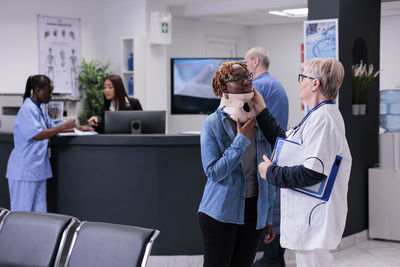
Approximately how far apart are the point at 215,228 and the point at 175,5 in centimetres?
684

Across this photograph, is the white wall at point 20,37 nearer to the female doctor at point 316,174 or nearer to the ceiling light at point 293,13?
the ceiling light at point 293,13

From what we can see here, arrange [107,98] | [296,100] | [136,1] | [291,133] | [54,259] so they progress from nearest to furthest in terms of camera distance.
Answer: [54,259] < [291,133] < [107,98] < [136,1] < [296,100]

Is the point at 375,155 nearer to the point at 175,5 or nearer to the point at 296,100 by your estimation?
the point at 175,5

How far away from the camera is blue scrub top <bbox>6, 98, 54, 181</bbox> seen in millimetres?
4336

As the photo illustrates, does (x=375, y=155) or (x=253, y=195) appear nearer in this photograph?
(x=253, y=195)

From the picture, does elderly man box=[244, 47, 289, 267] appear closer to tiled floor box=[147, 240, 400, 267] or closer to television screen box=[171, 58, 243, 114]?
tiled floor box=[147, 240, 400, 267]

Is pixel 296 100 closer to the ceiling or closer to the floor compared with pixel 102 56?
closer to the floor

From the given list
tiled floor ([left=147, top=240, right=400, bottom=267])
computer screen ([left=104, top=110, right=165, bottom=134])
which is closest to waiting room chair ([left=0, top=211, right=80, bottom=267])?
tiled floor ([left=147, top=240, right=400, bottom=267])

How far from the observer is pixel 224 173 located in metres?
2.40

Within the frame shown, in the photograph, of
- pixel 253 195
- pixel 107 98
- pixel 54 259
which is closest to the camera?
pixel 54 259

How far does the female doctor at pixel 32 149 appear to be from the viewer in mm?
4336

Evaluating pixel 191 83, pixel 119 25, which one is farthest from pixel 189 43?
pixel 119 25

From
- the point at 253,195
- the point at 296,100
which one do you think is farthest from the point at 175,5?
the point at 253,195

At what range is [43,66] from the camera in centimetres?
786
